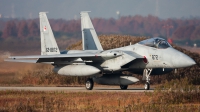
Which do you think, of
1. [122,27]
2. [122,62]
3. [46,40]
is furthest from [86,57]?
[122,27]

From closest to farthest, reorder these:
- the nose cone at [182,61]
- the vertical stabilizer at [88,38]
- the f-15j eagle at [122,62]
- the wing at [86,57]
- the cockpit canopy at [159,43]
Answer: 1. the nose cone at [182,61]
2. the f-15j eagle at [122,62]
3. the cockpit canopy at [159,43]
4. the wing at [86,57]
5. the vertical stabilizer at [88,38]

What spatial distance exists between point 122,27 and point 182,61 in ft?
68.1

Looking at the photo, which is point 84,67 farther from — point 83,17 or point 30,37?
point 30,37

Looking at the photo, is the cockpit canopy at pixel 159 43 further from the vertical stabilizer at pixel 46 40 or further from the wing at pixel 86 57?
the vertical stabilizer at pixel 46 40

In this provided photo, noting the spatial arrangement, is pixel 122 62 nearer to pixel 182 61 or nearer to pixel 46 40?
pixel 182 61

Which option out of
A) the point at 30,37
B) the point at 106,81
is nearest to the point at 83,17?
the point at 106,81

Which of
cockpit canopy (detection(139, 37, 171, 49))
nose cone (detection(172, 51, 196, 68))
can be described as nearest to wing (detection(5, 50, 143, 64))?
cockpit canopy (detection(139, 37, 171, 49))

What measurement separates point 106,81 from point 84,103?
24.6 ft

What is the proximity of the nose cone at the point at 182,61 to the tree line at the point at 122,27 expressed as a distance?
1508cm

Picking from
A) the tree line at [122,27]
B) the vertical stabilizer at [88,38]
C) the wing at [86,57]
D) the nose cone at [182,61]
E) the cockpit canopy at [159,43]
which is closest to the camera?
the nose cone at [182,61]

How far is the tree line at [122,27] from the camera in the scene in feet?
109

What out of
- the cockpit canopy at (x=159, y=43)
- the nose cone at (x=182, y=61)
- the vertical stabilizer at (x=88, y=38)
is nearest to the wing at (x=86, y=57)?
the cockpit canopy at (x=159, y=43)

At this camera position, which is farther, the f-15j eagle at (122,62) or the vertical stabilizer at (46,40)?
the vertical stabilizer at (46,40)

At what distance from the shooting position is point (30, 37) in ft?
107
